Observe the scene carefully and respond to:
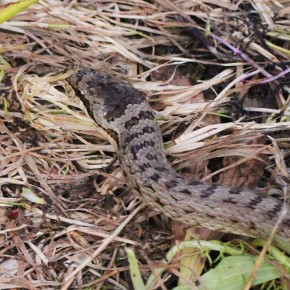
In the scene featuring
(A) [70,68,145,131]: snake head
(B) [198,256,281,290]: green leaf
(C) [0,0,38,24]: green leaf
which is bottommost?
(B) [198,256,281,290]: green leaf

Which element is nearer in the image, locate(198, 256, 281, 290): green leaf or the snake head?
locate(198, 256, 281, 290): green leaf

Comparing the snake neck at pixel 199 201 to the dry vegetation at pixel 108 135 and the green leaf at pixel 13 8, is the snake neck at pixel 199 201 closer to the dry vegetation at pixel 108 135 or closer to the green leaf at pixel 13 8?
the dry vegetation at pixel 108 135

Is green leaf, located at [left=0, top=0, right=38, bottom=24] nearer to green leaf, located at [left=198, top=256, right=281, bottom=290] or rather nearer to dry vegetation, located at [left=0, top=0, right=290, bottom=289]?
dry vegetation, located at [left=0, top=0, right=290, bottom=289]

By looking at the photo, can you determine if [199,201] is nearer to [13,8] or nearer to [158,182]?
[158,182]

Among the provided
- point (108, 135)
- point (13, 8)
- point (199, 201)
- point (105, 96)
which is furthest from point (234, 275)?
point (13, 8)

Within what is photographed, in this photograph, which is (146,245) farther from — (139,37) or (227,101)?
(139,37)

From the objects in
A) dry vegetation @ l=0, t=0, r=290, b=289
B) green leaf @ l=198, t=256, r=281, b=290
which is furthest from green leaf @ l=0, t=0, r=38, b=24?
green leaf @ l=198, t=256, r=281, b=290
